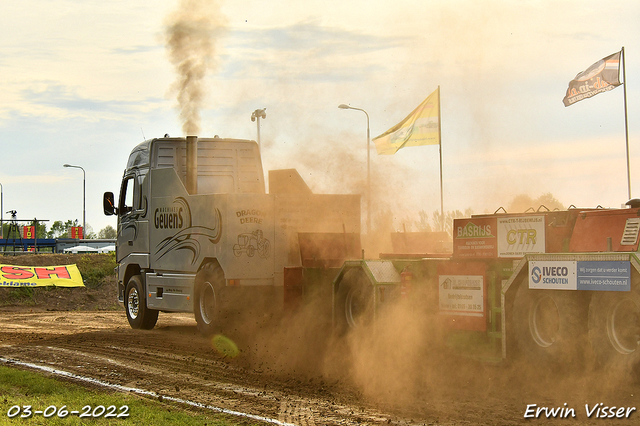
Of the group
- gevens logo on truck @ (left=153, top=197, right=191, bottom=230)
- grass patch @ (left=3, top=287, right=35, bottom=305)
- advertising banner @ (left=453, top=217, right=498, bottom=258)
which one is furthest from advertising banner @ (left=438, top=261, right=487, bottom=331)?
grass patch @ (left=3, top=287, right=35, bottom=305)

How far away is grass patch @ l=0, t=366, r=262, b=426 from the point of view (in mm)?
7336

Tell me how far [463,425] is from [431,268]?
13.5ft

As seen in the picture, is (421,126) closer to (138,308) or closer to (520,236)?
(138,308)

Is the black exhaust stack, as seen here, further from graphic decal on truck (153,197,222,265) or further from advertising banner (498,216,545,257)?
advertising banner (498,216,545,257)

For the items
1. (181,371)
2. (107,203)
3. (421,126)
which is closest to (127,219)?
(107,203)

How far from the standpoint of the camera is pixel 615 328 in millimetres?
8250

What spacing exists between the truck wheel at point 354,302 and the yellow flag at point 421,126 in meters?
14.9

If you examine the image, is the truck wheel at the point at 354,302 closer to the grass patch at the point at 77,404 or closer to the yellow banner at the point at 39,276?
the grass patch at the point at 77,404

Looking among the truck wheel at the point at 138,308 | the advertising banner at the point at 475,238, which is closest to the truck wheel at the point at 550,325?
the advertising banner at the point at 475,238

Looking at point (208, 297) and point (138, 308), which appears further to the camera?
point (138, 308)

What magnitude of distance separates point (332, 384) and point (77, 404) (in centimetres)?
326

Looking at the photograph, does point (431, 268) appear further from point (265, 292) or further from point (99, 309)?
point (99, 309)

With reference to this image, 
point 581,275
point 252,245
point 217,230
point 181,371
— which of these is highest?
point 217,230

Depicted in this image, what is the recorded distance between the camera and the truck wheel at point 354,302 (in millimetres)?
11531
